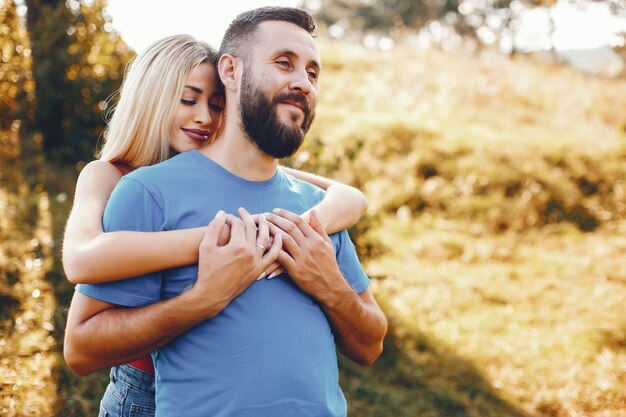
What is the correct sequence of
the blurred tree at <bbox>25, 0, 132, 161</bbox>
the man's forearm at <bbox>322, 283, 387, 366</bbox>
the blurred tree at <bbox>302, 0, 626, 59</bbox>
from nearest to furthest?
the man's forearm at <bbox>322, 283, 387, 366</bbox> → the blurred tree at <bbox>25, 0, 132, 161</bbox> → the blurred tree at <bbox>302, 0, 626, 59</bbox>

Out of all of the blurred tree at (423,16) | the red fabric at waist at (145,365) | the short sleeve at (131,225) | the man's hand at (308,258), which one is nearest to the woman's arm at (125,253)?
the short sleeve at (131,225)

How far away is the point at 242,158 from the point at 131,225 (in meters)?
0.50

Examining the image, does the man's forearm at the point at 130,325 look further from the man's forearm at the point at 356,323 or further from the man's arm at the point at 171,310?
the man's forearm at the point at 356,323

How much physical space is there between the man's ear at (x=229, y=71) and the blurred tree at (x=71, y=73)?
15.1 feet

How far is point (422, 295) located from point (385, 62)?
8.25 metres

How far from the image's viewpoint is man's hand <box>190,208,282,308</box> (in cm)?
187

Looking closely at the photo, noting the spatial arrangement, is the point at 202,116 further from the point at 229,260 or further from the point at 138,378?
the point at 138,378

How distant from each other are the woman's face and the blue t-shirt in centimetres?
46

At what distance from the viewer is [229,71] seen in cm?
244

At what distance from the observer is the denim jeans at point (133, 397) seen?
2.30 meters

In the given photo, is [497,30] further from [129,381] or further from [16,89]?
[129,381]

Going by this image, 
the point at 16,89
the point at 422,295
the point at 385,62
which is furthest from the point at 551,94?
the point at 16,89

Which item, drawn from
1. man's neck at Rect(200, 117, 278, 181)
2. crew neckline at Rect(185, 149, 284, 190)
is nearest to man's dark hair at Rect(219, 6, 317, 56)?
man's neck at Rect(200, 117, 278, 181)

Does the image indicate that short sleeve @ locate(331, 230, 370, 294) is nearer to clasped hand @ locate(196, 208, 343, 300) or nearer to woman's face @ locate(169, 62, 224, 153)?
clasped hand @ locate(196, 208, 343, 300)
